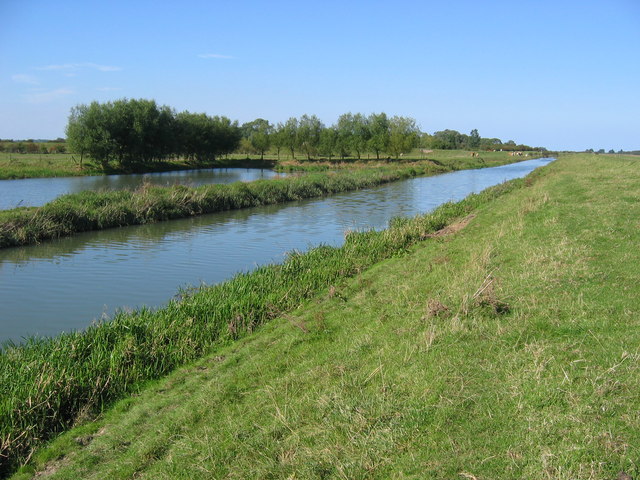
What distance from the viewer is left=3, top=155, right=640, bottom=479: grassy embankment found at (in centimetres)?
414

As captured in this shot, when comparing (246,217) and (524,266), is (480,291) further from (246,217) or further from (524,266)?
(246,217)

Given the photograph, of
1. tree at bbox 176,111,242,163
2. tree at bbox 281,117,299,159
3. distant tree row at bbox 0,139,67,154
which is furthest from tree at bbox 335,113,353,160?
distant tree row at bbox 0,139,67,154

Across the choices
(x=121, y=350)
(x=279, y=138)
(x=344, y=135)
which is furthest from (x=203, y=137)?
(x=121, y=350)

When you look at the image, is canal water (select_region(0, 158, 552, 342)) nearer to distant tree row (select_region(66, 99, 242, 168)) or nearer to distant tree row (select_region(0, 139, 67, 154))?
distant tree row (select_region(66, 99, 242, 168))

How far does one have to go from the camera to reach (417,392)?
5.24 meters

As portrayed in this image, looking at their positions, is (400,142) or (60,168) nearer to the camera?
(60,168)

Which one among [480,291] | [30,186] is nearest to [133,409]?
[480,291]

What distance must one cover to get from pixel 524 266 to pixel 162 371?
22.9 ft

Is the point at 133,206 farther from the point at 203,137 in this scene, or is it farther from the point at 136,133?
the point at 203,137

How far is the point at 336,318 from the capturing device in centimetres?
896

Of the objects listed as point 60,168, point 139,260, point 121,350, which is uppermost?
point 60,168

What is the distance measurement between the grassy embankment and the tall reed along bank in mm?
15352

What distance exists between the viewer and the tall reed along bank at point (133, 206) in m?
20.5

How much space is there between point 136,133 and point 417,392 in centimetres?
6484
